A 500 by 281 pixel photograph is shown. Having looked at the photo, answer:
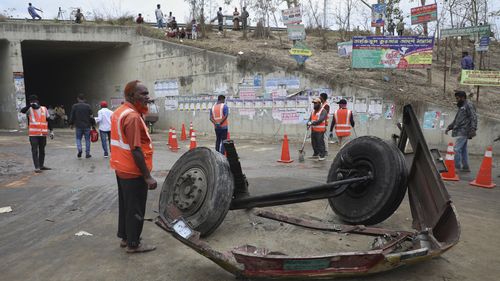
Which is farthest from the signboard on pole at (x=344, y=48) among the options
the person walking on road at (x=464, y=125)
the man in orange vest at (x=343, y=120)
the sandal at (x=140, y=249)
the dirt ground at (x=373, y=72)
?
the sandal at (x=140, y=249)

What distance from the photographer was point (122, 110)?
12.5 feet

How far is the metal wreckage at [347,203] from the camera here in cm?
313

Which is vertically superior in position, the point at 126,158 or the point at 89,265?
the point at 126,158

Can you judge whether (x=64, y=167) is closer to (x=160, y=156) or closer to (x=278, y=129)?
(x=160, y=156)

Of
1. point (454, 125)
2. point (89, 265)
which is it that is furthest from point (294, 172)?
point (89, 265)

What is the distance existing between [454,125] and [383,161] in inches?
203

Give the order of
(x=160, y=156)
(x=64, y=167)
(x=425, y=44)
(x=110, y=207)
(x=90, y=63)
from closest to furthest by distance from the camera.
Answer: (x=110, y=207) < (x=64, y=167) < (x=160, y=156) < (x=425, y=44) < (x=90, y=63)

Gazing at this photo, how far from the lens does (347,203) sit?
4.88 meters

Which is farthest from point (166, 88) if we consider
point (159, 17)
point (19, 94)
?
point (19, 94)

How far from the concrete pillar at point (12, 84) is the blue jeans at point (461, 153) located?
833 inches

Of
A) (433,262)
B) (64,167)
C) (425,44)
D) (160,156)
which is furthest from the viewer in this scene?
(425,44)

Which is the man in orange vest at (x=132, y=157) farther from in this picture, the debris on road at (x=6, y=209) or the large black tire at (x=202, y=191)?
the debris on road at (x=6, y=209)

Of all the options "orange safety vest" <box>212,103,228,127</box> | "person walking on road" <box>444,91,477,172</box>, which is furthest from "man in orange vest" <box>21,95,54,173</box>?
"person walking on road" <box>444,91,477,172</box>

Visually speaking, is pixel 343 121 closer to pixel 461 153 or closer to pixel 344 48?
pixel 461 153
